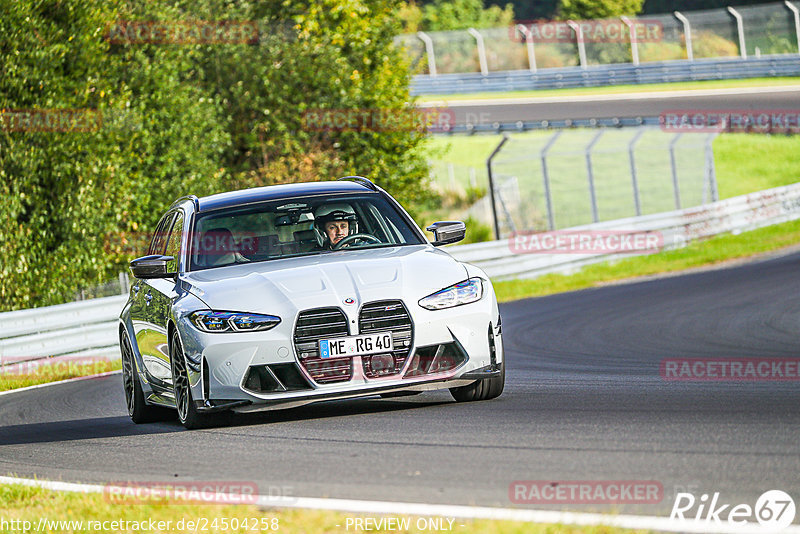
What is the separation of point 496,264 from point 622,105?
22.8 metres

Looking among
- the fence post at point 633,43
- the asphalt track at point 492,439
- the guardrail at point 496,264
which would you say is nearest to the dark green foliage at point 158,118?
the guardrail at point 496,264

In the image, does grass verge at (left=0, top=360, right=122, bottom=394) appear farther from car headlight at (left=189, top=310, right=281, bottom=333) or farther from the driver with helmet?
car headlight at (left=189, top=310, right=281, bottom=333)

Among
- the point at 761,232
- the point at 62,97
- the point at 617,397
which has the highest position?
the point at 617,397

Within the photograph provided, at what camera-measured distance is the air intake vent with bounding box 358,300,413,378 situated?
7.68 meters

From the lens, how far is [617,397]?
8.27 metres

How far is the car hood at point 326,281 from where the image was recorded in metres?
7.72

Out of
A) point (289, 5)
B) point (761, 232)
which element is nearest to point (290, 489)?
point (761, 232)

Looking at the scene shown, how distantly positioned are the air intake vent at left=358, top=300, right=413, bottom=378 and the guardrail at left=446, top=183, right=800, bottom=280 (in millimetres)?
13879

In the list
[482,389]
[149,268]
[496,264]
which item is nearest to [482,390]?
→ [482,389]

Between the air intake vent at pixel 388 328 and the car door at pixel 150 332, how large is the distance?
1.64 metres

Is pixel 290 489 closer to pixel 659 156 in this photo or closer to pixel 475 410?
pixel 475 410

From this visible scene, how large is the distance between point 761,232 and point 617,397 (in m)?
20.7

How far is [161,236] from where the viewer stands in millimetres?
10469

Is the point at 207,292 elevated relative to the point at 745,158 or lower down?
elevated
